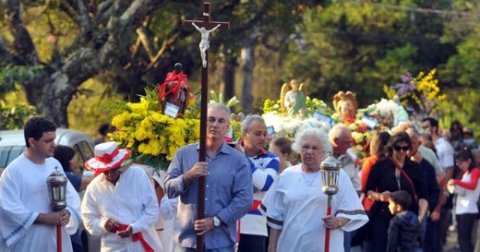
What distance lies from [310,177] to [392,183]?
3.15 m

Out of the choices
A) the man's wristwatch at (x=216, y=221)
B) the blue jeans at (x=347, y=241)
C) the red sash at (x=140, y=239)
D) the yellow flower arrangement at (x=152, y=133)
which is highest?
the yellow flower arrangement at (x=152, y=133)

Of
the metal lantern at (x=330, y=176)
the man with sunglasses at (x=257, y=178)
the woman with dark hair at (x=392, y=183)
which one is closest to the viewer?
the metal lantern at (x=330, y=176)

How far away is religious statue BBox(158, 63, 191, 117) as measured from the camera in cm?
1223

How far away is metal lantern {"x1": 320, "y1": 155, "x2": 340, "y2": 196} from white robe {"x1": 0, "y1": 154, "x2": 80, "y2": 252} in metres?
1.98

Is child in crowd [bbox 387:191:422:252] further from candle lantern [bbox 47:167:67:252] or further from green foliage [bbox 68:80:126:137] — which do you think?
green foliage [bbox 68:80:126:137]

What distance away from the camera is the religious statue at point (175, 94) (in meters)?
12.2

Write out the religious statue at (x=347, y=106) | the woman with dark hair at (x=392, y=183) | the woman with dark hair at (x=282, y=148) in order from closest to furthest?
the woman with dark hair at (x=282, y=148) < the woman with dark hair at (x=392, y=183) < the religious statue at (x=347, y=106)

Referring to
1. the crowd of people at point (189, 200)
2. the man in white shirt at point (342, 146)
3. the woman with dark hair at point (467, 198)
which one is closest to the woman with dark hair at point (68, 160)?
the crowd of people at point (189, 200)

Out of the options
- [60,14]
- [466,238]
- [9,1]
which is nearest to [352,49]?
[60,14]

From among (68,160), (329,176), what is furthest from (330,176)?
(68,160)

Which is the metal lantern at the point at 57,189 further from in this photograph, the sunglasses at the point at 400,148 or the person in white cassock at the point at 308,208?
the sunglasses at the point at 400,148

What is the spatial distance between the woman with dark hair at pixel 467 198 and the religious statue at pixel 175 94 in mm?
7559

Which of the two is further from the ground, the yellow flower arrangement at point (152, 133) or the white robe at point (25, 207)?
the yellow flower arrangement at point (152, 133)

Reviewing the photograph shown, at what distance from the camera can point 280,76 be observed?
4453 centimetres
